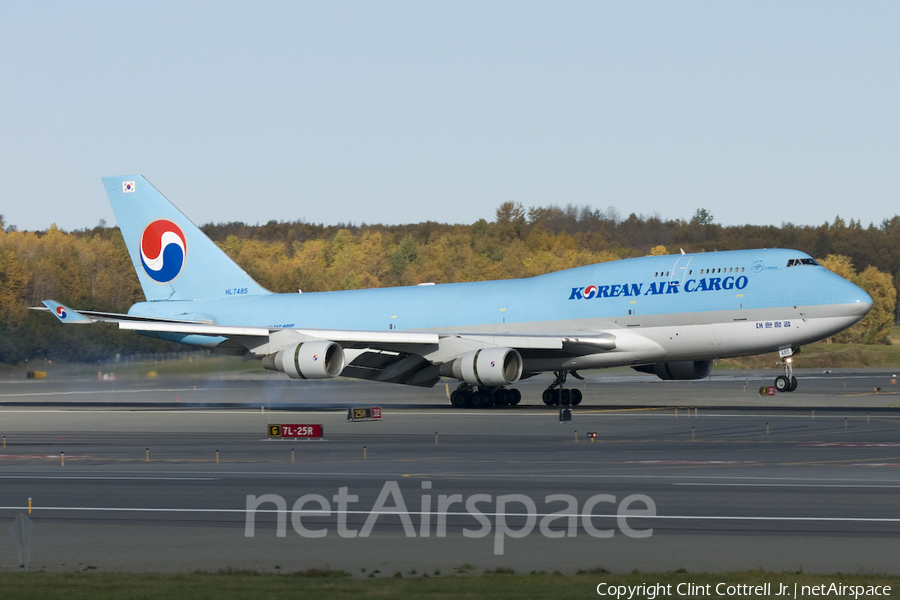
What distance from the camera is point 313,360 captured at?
42031 mm

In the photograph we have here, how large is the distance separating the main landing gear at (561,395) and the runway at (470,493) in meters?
7.35

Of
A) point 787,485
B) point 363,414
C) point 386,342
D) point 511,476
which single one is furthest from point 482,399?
point 787,485

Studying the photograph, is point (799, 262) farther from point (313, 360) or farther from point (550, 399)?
point (313, 360)

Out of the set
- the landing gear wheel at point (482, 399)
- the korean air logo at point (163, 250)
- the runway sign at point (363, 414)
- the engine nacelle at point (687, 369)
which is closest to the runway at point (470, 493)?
the runway sign at point (363, 414)

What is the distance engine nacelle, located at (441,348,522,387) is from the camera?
41.2 meters

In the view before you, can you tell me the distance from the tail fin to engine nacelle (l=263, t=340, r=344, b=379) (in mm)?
10955

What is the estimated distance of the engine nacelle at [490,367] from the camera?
41.2 m

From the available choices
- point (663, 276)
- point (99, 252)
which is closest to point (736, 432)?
point (663, 276)

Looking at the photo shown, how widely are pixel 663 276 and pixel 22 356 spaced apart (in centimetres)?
4022

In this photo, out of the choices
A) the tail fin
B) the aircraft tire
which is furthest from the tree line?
the aircraft tire

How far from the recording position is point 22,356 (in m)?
63.1

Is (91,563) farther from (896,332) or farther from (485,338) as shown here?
(896,332)

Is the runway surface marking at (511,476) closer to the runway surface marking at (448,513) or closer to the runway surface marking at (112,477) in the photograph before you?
the runway surface marking at (112,477)

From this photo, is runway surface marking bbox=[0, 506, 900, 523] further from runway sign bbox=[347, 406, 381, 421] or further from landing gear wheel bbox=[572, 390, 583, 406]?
landing gear wheel bbox=[572, 390, 583, 406]
